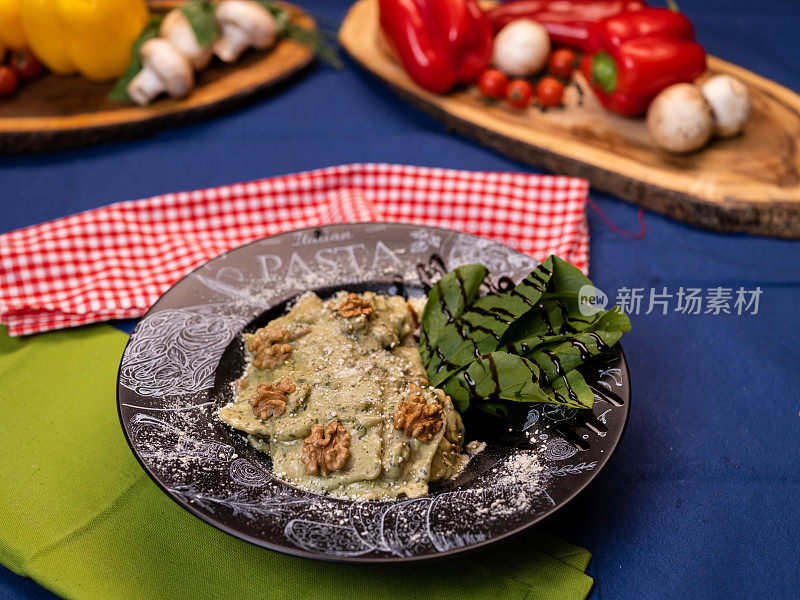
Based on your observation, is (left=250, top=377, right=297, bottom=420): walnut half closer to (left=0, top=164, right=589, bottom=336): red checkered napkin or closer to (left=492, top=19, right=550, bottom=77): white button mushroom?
(left=0, top=164, right=589, bottom=336): red checkered napkin

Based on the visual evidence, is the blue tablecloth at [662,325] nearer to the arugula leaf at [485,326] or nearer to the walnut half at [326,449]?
the arugula leaf at [485,326]

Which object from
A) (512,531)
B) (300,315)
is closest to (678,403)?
(512,531)

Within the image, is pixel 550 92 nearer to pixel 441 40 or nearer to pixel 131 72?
pixel 441 40

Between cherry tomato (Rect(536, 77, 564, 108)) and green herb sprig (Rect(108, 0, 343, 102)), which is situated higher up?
green herb sprig (Rect(108, 0, 343, 102))

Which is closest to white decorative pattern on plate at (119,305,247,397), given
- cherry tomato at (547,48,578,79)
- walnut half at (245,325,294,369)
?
walnut half at (245,325,294,369)

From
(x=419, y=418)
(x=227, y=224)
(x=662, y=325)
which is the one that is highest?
(x=419, y=418)

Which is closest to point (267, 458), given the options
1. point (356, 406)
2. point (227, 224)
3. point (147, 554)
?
point (356, 406)

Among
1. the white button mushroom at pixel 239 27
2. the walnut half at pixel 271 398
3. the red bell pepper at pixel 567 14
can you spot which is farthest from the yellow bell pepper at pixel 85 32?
the walnut half at pixel 271 398
